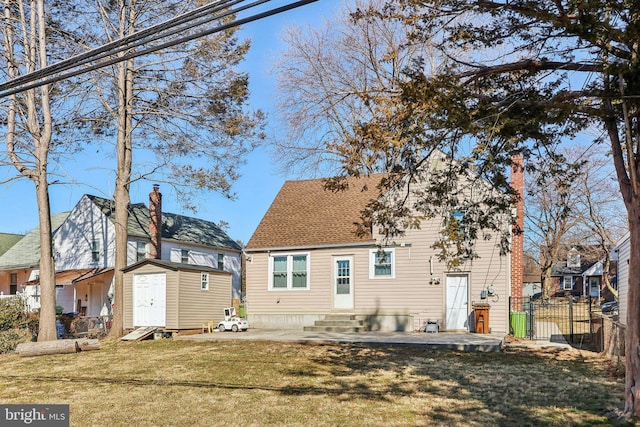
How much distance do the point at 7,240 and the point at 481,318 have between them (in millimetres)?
36410

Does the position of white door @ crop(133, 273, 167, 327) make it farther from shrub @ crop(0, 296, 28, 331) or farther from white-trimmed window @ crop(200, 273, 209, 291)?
shrub @ crop(0, 296, 28, 331)

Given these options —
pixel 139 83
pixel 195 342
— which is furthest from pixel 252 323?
pixel 139 83

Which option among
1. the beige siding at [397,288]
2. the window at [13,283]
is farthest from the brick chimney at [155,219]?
the window at [13,283]

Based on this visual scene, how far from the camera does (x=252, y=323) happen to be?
24.7 m

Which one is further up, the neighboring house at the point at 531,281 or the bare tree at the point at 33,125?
the bare tree at the point at 33,125

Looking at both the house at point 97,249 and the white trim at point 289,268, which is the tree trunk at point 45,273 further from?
the house at point 97,249

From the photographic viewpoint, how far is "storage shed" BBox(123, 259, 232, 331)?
75.0ft

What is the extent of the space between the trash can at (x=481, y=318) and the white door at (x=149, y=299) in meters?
11.8

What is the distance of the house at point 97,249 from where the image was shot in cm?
3228

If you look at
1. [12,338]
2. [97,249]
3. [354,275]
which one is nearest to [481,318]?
[354,275]

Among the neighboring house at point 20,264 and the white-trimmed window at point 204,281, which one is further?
the neighboring house at point 20,264

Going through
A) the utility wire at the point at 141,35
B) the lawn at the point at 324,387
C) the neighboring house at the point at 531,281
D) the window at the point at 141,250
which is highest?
the utility wire at the point at 141,35

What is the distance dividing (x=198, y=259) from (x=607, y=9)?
31.4m

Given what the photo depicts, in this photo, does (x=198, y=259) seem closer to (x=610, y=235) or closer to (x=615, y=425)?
(x=610, y=235)
